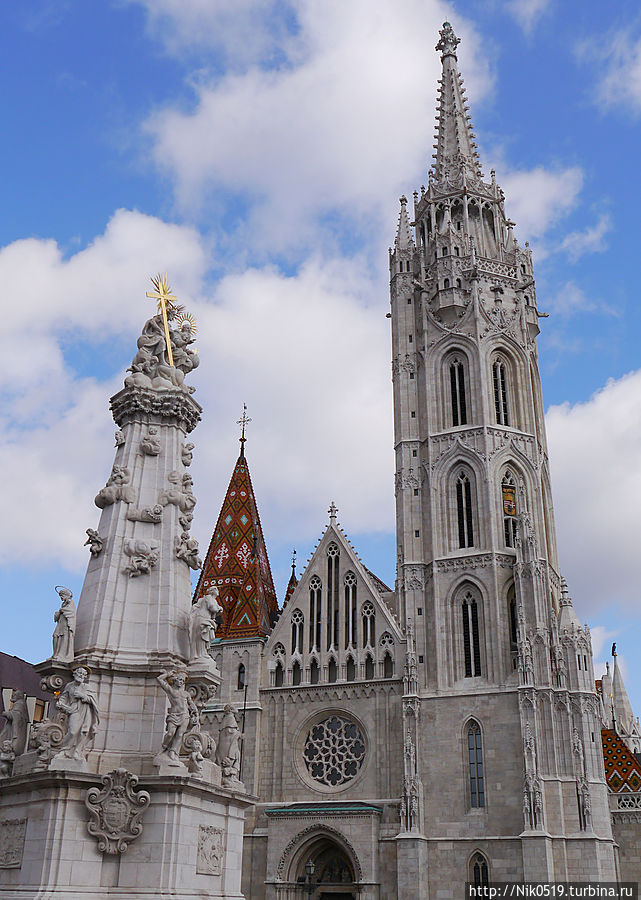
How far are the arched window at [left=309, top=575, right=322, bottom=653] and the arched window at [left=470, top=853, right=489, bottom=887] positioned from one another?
8.76 metres

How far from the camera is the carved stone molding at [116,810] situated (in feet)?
35.4

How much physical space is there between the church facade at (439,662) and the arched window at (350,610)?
79mm

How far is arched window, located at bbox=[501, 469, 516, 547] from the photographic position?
32.1 metres

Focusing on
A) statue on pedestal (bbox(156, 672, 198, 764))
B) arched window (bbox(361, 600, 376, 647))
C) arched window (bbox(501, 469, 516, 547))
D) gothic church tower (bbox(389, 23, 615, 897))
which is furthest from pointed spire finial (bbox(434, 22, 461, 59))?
statue on pedestal (bbox(156, 672, 198, 764))

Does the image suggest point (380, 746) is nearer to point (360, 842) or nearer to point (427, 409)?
point (360, 842)

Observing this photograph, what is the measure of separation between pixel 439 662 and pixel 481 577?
3.38m

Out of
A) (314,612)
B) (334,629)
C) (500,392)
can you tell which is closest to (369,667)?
(334,629)

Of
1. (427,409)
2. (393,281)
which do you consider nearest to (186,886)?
(427,409)

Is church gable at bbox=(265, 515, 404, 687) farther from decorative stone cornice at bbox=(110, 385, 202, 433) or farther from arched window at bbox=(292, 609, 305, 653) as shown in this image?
decorative stone cornice at bbox=(110, 385, 202, 433)

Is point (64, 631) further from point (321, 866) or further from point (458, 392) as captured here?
point (458, 392)

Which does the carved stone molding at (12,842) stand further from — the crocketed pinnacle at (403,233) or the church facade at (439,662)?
the crocketed pinnacle at (403,233)

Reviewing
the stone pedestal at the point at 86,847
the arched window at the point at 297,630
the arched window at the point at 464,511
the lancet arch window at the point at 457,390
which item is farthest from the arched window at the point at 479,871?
the stone pedestal at the point at 86,847

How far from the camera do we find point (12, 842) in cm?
1103

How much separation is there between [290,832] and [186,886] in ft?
61.5
